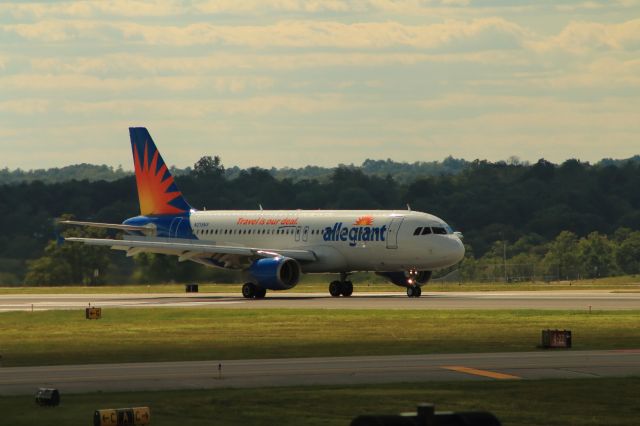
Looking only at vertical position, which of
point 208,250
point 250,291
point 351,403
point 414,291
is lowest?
point 351,403

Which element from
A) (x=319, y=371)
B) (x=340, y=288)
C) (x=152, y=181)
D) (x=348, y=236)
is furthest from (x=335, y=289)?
(x=319, y=371)

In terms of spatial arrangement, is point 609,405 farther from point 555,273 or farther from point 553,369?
point 555,273

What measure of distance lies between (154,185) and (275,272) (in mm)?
17281

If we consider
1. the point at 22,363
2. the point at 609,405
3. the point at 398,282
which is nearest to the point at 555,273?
the point at 398,282

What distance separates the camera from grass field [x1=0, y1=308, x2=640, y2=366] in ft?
146

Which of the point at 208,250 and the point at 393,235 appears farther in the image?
the point at 208,250

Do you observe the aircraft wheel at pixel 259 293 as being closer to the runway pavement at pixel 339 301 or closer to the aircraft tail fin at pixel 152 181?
the runway pavement at pixel 339 301

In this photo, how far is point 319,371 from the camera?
37.3 m

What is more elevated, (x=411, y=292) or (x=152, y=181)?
(x=152, y=181)

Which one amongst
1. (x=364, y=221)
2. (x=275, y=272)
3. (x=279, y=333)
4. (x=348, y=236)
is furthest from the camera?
(x=348, y=236)

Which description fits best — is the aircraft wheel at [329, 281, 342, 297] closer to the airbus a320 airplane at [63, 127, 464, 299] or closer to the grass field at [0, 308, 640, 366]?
the airbus a320 airplane at [63, 127, 464, 299]

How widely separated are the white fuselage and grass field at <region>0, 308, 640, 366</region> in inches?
542

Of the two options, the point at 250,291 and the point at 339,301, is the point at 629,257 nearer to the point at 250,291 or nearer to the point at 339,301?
the point at 250,291

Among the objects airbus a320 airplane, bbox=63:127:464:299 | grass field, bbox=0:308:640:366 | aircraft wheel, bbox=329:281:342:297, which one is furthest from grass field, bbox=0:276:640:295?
grass field, bbox=0:308:640:366
